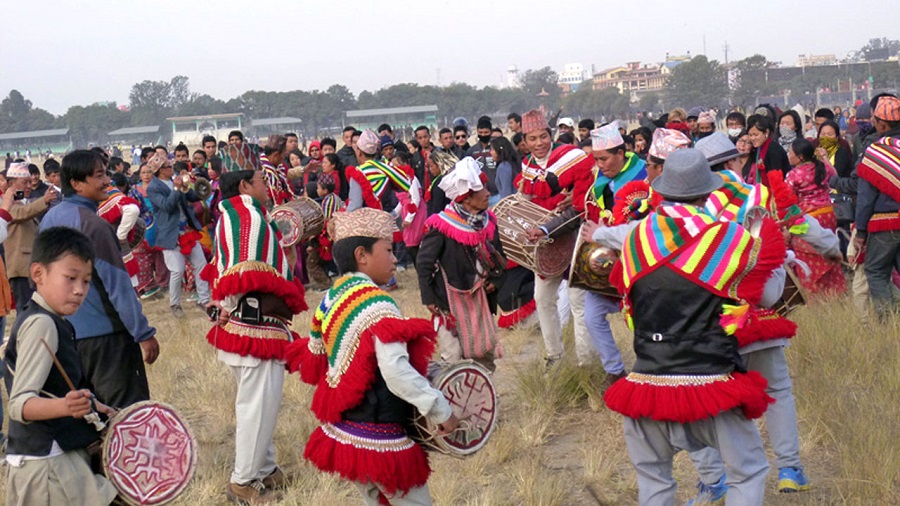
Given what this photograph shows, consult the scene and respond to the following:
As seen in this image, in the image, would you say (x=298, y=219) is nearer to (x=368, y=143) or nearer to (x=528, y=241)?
(x=368, y=143)

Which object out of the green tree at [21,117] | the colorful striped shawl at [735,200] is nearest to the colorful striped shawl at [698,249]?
the colorful striped shawl at [735,200]

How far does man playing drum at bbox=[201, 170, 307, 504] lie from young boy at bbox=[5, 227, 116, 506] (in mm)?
1609

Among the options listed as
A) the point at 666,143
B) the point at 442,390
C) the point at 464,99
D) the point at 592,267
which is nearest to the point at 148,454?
the point at 442,390

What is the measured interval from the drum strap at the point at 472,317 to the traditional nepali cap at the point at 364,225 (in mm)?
2365

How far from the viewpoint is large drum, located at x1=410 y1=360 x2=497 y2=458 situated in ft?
12.9

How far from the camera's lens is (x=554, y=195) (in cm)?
730

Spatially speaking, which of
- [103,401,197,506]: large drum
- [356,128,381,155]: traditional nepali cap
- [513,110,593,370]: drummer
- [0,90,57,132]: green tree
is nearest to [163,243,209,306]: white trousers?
[356,128,381,155]: traditional nepali cap

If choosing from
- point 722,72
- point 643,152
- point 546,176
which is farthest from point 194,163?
point 722,72

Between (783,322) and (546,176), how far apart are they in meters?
3.02

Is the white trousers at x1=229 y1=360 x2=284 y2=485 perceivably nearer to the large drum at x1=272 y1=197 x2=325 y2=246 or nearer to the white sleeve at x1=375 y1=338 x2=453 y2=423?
the white sleeve at x1=375 y1=338 x2=453 y2=423

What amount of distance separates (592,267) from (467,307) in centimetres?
92

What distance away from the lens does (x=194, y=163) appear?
15.4 meters

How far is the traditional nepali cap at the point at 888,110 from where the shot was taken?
7.23m

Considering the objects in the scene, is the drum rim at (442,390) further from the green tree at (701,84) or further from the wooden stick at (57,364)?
the green tree at (701,84)
